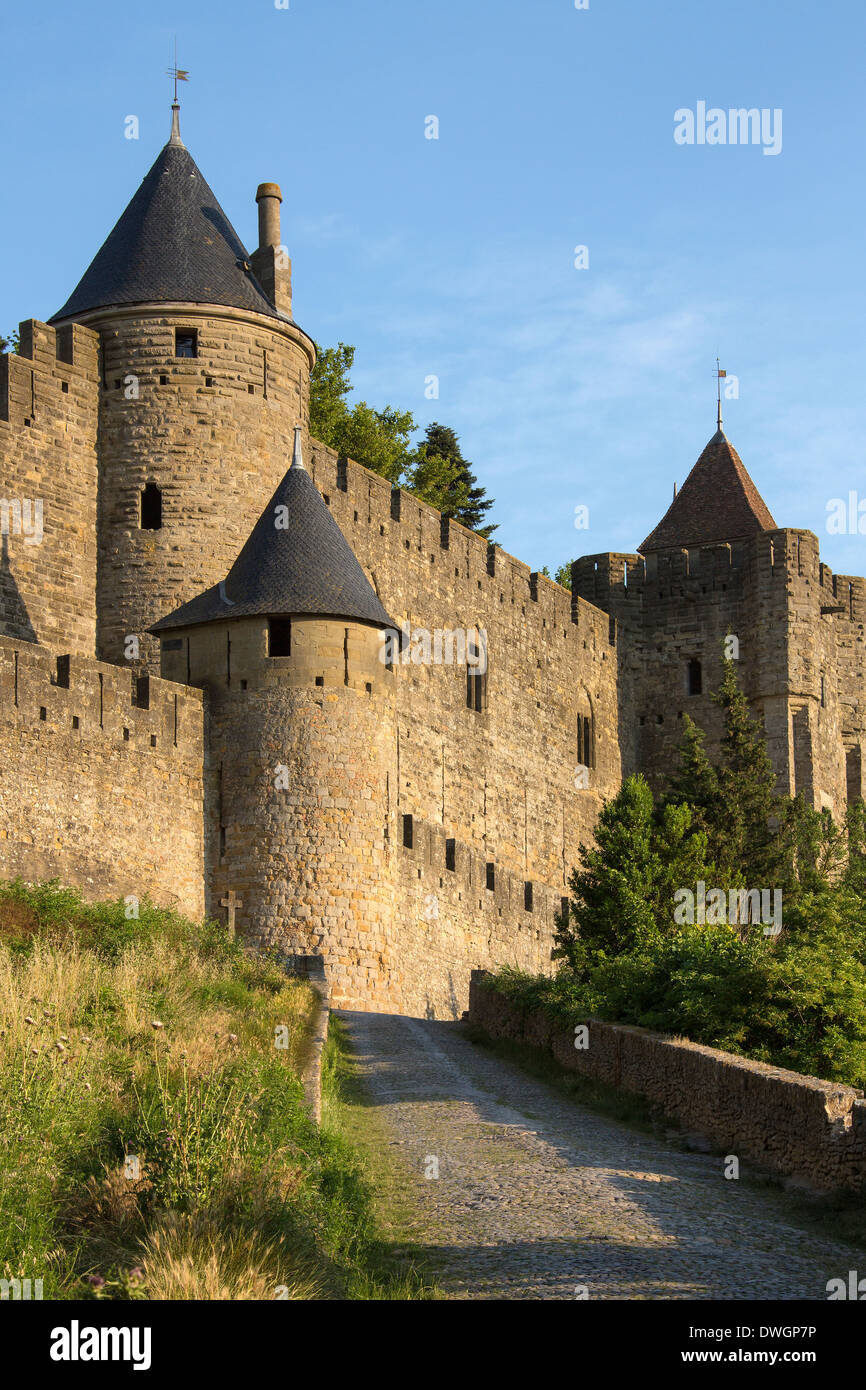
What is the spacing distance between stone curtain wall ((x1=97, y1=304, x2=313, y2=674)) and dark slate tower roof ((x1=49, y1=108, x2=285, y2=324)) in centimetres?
35

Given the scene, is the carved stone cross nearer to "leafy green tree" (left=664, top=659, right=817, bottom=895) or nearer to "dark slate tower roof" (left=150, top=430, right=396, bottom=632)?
"dark slate tower roof" (left=150, top=430, right=396, bottom=632)

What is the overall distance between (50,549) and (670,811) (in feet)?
33.5

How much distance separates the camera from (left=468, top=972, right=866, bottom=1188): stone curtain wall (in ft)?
35.9

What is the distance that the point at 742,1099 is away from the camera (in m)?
12.5

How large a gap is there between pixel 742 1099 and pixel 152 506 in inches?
669

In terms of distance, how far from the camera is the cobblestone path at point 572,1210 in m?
8.23

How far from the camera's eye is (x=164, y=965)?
A: 16.3 m

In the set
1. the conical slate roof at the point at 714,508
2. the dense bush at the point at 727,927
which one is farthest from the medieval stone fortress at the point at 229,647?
the conical slate roof at the point at 714,508

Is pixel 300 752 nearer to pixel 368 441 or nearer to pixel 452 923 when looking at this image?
pixel 452 923

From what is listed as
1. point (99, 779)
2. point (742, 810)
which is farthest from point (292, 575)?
point (742, 810)

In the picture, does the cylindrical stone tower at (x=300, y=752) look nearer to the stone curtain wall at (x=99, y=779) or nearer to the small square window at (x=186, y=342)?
the stone curtain wall at (x=99, y=779)

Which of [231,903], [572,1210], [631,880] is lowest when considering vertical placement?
[572,1210]

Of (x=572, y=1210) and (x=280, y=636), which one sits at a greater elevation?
(x=280, y=636)
